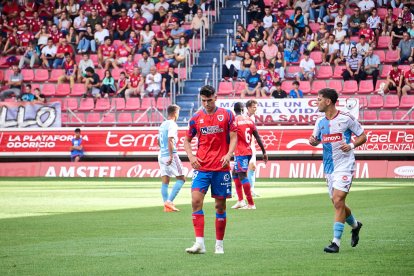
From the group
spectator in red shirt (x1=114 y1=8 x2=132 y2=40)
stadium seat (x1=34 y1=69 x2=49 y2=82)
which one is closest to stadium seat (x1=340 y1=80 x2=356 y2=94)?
spectator in red shirt (x1=114 y1=8 x2=132 y2=40)

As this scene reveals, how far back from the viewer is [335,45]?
1417 inches

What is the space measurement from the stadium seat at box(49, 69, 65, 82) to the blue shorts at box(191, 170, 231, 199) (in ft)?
92.9

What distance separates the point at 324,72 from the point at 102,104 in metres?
9.06

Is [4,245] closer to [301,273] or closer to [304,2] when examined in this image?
[301,273]

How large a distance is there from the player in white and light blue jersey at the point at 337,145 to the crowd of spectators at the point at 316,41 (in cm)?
2102

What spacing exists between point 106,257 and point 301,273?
2751 mm

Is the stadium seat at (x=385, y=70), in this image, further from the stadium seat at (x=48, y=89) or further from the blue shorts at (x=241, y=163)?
the blue shorts at (x=241, y=163)

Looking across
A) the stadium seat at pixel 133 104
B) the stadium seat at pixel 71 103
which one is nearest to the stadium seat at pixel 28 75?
the stadium seat at pixel 71 103

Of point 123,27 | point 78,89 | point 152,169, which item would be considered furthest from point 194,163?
point 123,27

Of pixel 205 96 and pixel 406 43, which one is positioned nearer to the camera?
pixel 205 96

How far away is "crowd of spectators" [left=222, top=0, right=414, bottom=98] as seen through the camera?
113 ft

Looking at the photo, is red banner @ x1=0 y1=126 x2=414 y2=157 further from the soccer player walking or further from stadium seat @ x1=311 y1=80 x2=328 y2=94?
the soccer player walking

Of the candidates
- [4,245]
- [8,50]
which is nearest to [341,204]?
[4,245]

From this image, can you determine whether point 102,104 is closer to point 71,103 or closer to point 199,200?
point 71,103
